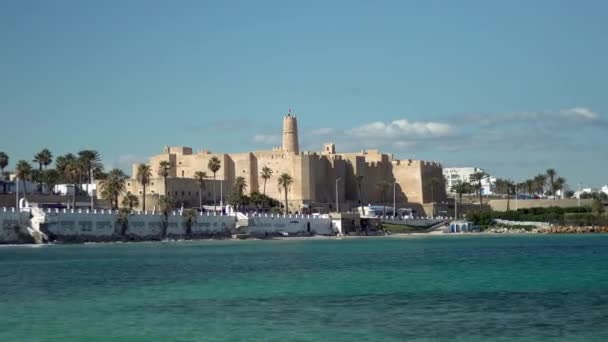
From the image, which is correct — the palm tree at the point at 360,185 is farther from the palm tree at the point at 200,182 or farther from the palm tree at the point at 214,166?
the palm tree at the point at 200,182

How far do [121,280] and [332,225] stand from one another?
66543 mm

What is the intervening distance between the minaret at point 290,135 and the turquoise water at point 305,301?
227 feet

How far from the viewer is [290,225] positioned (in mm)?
98750

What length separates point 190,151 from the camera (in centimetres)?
12244

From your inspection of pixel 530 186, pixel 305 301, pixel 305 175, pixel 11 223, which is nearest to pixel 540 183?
pixel 530 186

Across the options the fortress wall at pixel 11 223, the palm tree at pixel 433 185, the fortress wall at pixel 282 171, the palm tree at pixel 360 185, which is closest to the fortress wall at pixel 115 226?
the fortress wall at pixel 11 223

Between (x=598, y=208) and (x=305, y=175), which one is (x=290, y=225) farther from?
(x=598, y=208)

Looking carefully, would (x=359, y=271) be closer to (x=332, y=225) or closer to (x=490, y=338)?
(x=490, y=338)

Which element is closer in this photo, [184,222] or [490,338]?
[490,338]

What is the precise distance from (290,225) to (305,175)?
16434mm

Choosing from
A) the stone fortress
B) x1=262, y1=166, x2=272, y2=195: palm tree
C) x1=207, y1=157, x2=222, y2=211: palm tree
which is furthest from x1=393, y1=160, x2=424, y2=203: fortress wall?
x1=207, y1=157, x2=222, y2=211: palm tree

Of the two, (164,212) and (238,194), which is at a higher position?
(238,194)

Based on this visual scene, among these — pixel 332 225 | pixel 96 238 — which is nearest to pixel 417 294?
pixel 96 238

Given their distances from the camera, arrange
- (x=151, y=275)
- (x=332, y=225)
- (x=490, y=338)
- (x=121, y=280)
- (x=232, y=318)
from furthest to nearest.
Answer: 1. (x=332, y=225)
2. (x=151, y=275)
3. (x=121, y=280)
4. (x=232, y=318)
5. (x=490, y=338)
